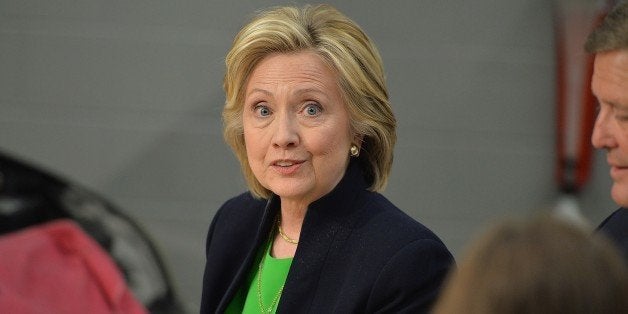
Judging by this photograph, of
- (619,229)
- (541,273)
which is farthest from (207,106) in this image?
(541,273)

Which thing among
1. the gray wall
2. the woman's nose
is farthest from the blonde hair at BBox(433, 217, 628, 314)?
the gray wall

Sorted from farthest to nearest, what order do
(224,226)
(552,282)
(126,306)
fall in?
(126,306)
(224,226)
(552,282)

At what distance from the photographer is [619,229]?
2.12 meters

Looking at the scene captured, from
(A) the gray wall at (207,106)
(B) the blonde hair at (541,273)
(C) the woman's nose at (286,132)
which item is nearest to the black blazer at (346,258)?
(C) the woman's nose at (286,132)

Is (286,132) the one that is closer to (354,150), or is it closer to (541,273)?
(354,150)

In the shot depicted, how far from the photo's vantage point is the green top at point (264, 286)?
7.59 feet

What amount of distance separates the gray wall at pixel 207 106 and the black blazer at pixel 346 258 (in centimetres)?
261

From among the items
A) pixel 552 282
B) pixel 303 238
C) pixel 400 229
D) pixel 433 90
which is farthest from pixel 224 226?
pixel 433 90

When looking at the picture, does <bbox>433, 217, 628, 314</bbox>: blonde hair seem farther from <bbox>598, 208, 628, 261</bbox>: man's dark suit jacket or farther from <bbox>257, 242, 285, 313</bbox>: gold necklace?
<bbox>257, 242, 285, 313</bbox>: gold necklace

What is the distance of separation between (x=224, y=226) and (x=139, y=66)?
271cm

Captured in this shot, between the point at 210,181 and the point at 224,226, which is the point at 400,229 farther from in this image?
the point at 210,181

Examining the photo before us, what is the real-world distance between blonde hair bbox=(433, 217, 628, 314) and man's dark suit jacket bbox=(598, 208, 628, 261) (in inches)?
33.3

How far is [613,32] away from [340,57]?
0.61 metres

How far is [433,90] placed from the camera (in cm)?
502
